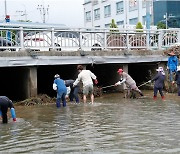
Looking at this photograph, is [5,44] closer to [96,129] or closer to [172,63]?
[96,129]

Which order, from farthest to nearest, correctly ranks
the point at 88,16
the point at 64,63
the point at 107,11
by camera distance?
1. the point at 88,16
2. the point at 107,11
3. the point at 64,63

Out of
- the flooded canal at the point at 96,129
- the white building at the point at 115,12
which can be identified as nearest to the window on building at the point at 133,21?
the white building at the point at 115,12

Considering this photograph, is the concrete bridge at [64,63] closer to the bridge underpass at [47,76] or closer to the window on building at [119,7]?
the bridge underpass at [47,76]

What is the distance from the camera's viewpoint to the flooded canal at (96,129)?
735cm

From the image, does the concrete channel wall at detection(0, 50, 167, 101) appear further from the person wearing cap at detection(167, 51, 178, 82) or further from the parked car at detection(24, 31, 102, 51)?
the person wearing cap at detection(167, 51, 178, 82)

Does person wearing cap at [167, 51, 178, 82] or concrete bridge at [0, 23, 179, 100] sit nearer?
Answer: concrete bridge at [0, 23, 179, 100]

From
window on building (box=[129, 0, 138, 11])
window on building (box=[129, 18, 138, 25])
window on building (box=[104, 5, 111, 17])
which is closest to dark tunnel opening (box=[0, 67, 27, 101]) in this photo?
window on building (box=[129, 18, 138, 25])

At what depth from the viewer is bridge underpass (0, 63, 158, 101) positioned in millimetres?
16364

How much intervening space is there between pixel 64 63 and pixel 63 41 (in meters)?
1.06

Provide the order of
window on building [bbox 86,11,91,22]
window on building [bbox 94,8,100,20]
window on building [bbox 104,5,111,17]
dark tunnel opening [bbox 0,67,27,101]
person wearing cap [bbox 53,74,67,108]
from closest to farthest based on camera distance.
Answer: person wearing cap [bbox 53,74,67,108] < dark tunnel opening [bbox 0,67,27,101] < window on building [bbox 104,5,111,17] < window on building [bbox 94,8,100,20] < window on building [bbox 86,11,91,22]

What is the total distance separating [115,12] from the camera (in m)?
72.1

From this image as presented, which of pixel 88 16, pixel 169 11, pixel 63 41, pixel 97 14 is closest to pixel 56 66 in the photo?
pixel 63 41

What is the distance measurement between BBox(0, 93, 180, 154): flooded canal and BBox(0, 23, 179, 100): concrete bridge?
6.33 ft

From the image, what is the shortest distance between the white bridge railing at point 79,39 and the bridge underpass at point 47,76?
110 cm
